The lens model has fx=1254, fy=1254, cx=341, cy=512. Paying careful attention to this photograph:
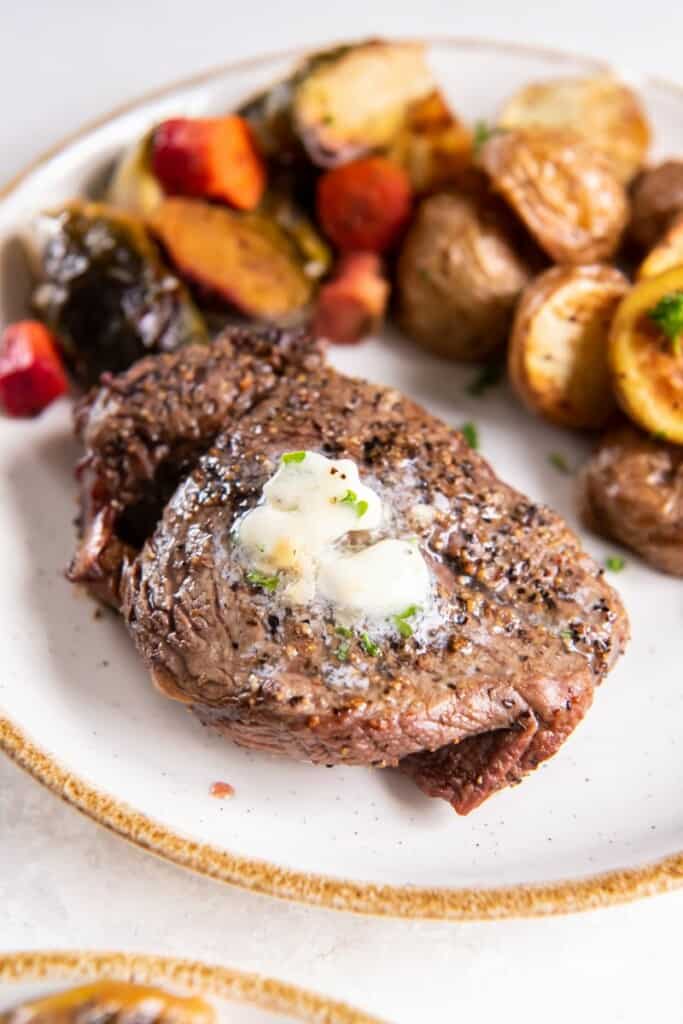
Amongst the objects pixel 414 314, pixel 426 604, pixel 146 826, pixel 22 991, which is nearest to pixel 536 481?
pixel 414 314

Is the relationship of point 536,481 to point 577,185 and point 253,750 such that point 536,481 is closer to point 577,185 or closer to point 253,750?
point 577,185

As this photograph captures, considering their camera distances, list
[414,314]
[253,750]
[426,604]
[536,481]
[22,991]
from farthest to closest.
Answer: [414,314], [536,481], [253,750], [426,604], [22,991]

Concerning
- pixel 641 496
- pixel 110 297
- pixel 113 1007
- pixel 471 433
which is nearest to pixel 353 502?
pixel 641 496

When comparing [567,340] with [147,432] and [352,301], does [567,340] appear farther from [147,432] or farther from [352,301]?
[147,432]

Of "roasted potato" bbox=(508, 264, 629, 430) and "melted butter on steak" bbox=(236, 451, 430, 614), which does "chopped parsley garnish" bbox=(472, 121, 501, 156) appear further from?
"melted butter on steak" bbox=(236, 451, 430, 614)

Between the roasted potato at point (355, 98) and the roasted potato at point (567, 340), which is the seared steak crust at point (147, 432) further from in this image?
the roasted potato at point (355, 98)

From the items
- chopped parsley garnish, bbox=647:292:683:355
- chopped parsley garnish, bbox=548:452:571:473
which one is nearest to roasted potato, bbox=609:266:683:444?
chopped parsley garnish, bbox=647:292:683:355

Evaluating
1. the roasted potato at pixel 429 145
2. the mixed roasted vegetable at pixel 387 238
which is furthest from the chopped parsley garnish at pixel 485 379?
the roasted potato at pixel 429 145
